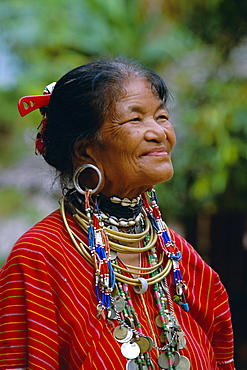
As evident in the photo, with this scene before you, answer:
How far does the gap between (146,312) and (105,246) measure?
278 millimetres

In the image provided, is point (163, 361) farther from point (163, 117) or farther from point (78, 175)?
point (163, 117)

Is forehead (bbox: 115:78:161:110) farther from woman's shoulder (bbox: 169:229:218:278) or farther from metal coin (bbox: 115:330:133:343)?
metal coin (bbox: 115:330:133:343)

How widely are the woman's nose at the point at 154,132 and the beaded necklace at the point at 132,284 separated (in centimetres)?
26

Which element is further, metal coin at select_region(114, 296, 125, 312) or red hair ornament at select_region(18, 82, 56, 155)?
red hair ornament at select_region(18, 82, 56, 155)

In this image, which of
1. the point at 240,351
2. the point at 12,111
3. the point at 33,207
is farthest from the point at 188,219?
the point at 12,111

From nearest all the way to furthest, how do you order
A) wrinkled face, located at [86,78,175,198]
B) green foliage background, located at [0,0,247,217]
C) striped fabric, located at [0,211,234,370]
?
1. striped fabric, located at [0,211,234,370]
2. wrinkled face, located at [86,78,175,198]
3. green foliage background, located at [0,0,247,217]

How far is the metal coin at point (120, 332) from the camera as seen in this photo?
1788mm

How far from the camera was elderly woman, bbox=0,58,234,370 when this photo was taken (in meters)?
1.74

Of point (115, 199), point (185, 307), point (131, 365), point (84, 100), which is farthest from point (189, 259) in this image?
point (84, 100)

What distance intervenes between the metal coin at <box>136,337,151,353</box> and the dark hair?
633 mm

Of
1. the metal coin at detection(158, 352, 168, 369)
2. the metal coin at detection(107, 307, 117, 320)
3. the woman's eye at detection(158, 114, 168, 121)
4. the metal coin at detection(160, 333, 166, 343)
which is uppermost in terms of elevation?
the woman's eye at detection(158, 114, 168, 121)

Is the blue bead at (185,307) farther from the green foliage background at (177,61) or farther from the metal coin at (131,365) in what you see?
the green foliage background at (177,61)

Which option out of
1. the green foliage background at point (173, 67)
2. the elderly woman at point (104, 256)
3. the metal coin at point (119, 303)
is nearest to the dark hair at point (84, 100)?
the elderly woman at point (104, 256)

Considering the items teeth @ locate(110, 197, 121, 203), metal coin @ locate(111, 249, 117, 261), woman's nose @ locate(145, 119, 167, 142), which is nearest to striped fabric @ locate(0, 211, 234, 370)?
metal coin @ locate(111, 249, 117, 261)
